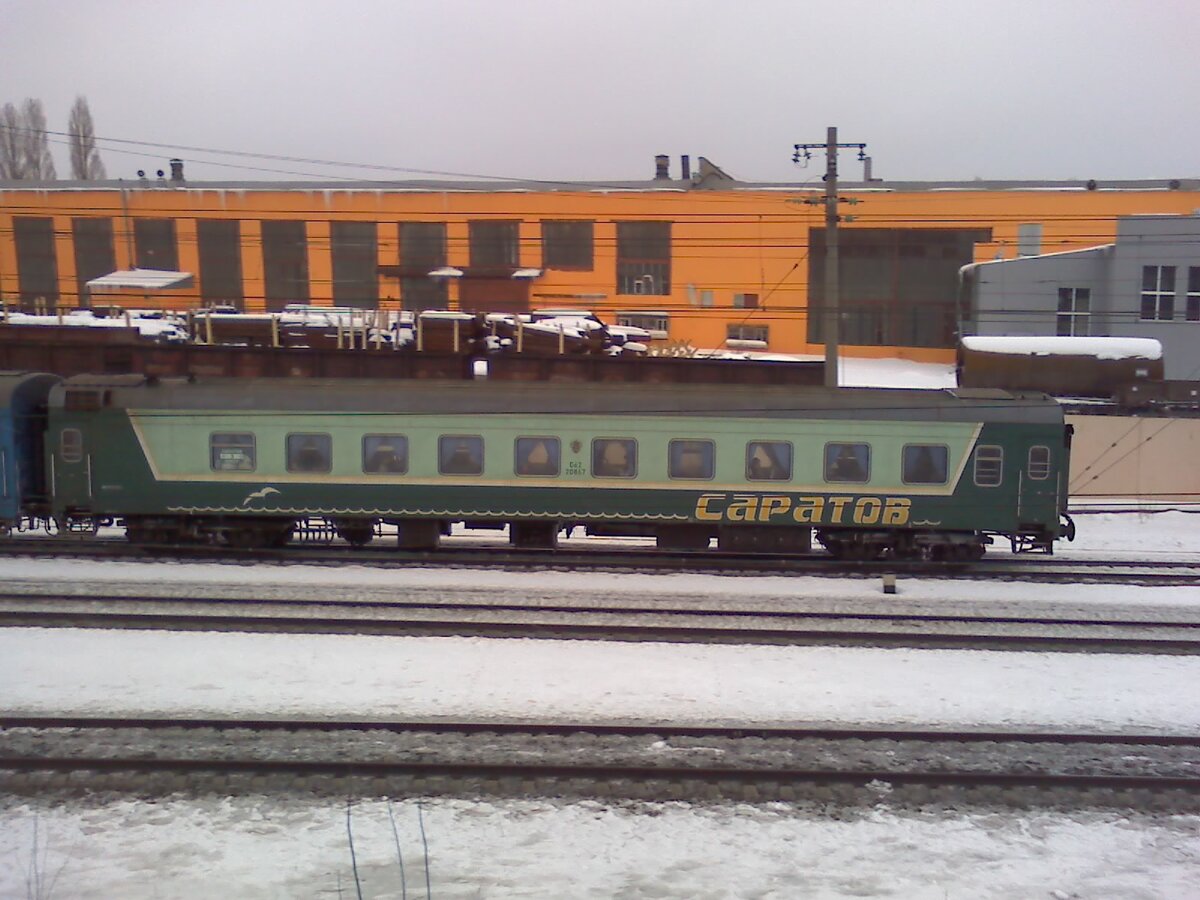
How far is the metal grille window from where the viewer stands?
4400 centimetres

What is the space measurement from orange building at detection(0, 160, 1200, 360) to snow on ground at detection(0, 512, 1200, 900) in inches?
1132

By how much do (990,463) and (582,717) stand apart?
32.1 feet

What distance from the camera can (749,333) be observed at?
44344 millimetres

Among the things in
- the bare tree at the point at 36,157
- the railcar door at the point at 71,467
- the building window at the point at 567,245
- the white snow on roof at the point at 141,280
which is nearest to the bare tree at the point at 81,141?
the bare tree at the point at 36,157

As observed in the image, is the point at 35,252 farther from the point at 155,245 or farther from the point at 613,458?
the point at 613,458

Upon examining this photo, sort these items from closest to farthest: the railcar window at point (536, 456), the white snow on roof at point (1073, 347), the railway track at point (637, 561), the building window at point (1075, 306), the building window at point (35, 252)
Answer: the railcar window at point (536, 456), the railway track at point (637, 561), the white snow on roof at point (1073, 347), the building window at point (1075, 306), the building window at point (35, 252)

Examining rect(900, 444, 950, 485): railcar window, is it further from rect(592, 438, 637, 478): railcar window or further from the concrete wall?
the concrete wall

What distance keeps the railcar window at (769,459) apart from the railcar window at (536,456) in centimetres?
335

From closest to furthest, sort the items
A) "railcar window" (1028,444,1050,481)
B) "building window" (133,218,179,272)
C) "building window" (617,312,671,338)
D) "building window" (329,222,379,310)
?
"railcar window" (1028,444,1050,481), "building window" (329,222,379,310), "building window" (617,312,671,338), "building window" (133,218,179,272)

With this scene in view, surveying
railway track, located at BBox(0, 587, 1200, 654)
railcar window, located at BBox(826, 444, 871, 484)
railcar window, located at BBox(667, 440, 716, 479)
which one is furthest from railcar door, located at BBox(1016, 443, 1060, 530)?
railcar window, located at BBox(667, 440, 716, 479)

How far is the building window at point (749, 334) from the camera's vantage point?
144ft

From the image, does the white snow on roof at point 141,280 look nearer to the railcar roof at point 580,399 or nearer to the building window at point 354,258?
the building window at point 354,258

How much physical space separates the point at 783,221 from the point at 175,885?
39247mm

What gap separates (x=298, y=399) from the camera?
53.0 ft
